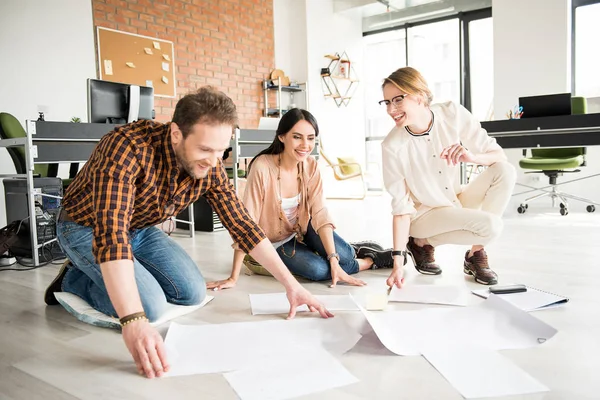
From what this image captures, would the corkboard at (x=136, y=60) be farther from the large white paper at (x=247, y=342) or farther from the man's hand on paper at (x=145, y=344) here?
the man's hand on paper at (x=145, y=344)

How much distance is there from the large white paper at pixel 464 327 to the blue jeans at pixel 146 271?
0.71m

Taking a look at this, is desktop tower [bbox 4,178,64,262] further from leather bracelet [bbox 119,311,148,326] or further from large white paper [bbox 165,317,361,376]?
leather bracelet [bbox 119,311,148,326]

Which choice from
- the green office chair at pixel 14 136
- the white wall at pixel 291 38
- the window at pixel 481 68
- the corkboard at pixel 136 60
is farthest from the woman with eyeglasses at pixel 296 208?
the window at pixel 481 68

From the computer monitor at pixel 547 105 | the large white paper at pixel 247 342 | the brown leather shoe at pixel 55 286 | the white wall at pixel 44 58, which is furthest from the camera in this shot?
the white wall at pixel 44 58

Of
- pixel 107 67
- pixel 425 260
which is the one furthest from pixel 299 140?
pixel 107 67

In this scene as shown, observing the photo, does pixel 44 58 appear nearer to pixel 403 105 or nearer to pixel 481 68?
pixel 403 105

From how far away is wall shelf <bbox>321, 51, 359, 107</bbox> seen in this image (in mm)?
7312

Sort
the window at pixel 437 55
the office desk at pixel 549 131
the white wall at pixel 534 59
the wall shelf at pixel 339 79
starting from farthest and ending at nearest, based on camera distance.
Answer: the window at pixel 437 55 < the wall shelf at pixel 339 79 < the white wall at pixel 534 59 < the office desk at pixel 549 131

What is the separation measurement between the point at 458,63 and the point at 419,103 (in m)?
5.74

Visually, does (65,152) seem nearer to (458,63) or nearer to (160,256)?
(160,256)

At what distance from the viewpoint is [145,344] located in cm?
112

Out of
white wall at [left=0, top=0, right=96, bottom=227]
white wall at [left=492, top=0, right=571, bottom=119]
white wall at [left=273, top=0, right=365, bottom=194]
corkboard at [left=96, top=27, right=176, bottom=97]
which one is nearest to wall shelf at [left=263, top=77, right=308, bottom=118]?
white wall at [left=273, top=0, right=365, bottom=194]

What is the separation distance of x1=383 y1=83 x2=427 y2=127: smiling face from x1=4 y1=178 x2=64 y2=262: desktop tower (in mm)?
2188

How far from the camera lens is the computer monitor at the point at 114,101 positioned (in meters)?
3.40
